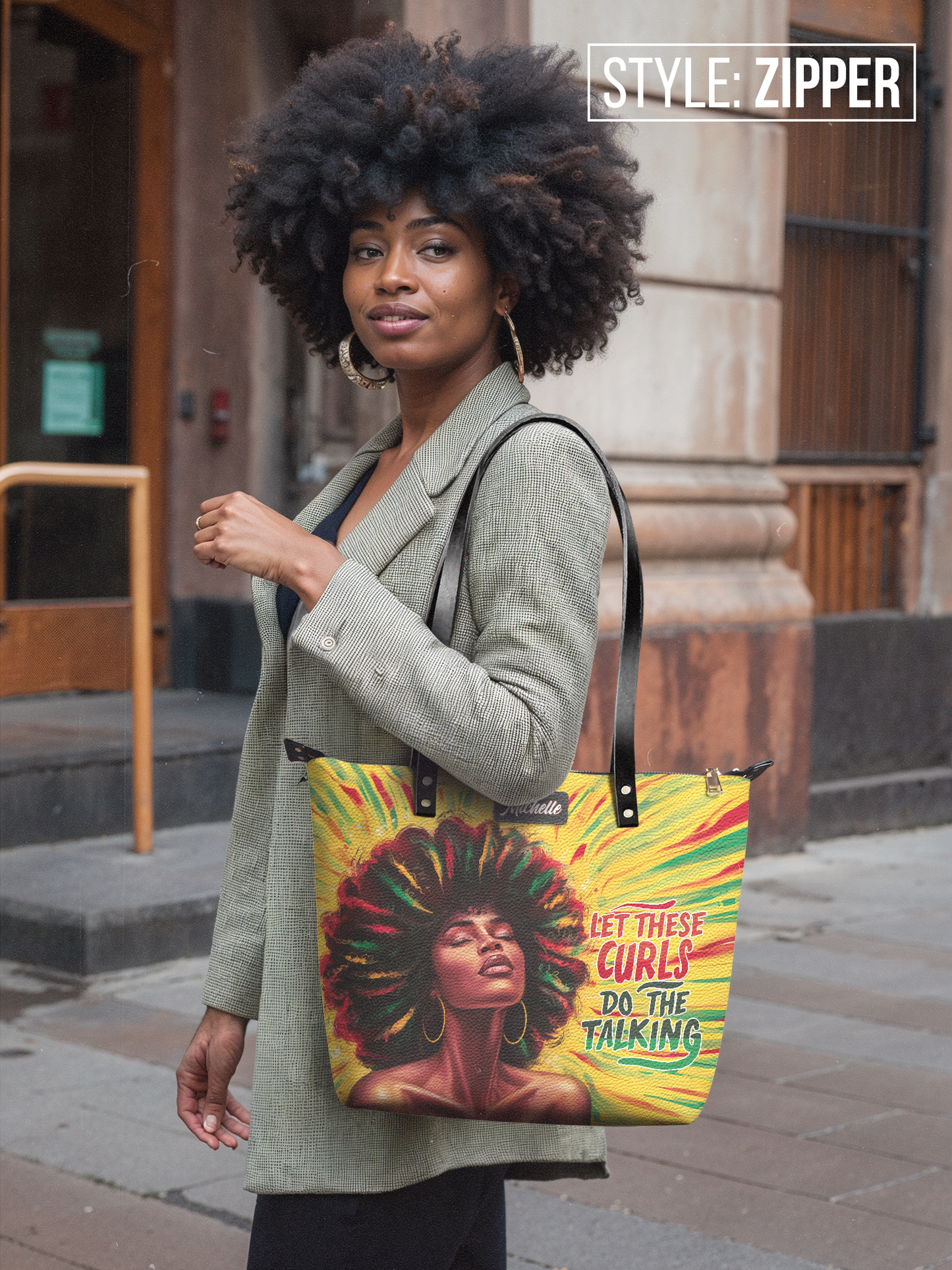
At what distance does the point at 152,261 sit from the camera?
7949 millimetres

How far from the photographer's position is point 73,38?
7.97 m

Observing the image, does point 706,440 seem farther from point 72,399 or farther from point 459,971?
point 459,971

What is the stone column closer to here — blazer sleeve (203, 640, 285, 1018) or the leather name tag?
blazer sleeve (203, 640, 285, 1018)

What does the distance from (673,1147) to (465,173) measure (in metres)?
2.67

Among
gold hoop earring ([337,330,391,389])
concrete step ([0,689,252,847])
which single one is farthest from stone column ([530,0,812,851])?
gold hoop earring ([337,330,391,389])

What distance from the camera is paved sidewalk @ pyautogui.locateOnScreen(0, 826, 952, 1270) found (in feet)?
11.3

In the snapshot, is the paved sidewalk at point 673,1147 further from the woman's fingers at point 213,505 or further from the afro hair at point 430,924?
the woman's fingers at point 213,505

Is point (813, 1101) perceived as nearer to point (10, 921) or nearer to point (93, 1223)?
point (93, 1223)

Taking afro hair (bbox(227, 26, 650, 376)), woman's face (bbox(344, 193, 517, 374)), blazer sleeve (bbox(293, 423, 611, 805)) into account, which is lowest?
blazer sleeve (bbox(293, 423, 611, 805))

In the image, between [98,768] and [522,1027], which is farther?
[98,768]

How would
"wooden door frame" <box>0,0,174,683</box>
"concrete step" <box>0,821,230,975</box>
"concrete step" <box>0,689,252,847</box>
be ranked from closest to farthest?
1. "concrete step" <box>0,821,230,975</box>
2. "concrete step" <box>0,689,252,847</box>
3. "wooden door frame" <box>0,0,174,683</box>

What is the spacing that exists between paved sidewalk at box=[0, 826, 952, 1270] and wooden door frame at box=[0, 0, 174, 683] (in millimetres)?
3263

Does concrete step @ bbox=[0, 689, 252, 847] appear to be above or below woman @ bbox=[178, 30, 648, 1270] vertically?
below

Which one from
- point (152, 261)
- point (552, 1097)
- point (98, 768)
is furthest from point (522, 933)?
point (152, 261)
